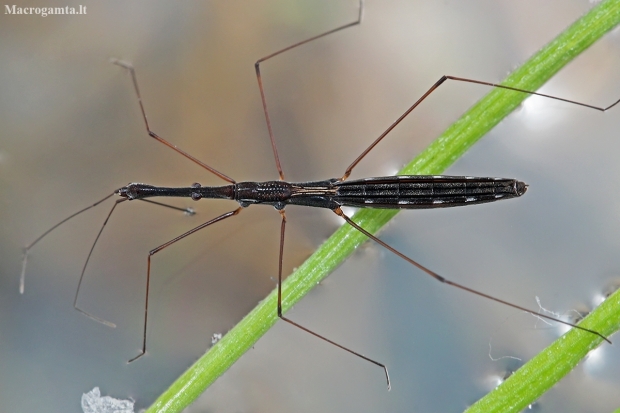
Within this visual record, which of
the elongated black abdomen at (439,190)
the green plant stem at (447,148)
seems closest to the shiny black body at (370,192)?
the elongated black abdomen at (439,190)

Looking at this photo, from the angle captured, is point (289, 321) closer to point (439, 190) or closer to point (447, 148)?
point (439, 190)

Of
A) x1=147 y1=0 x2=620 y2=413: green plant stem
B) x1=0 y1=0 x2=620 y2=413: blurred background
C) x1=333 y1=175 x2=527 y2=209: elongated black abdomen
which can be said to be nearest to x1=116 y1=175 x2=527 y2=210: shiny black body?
x1=333 y1=175 x2=527 y2=209: elongated black abdomen

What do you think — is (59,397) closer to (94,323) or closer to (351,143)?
(94,323)

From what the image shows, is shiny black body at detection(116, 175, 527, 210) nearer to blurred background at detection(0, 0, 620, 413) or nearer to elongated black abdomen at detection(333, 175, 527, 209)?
elongated black abdomen at detection(333, 175, 527, 209)

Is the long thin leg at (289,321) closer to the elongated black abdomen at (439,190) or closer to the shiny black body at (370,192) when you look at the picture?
the shiny black body at (370,192)

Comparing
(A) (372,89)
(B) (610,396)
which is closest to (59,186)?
(A) (372,89)

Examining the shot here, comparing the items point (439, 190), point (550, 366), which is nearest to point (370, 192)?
point (439, 190)
